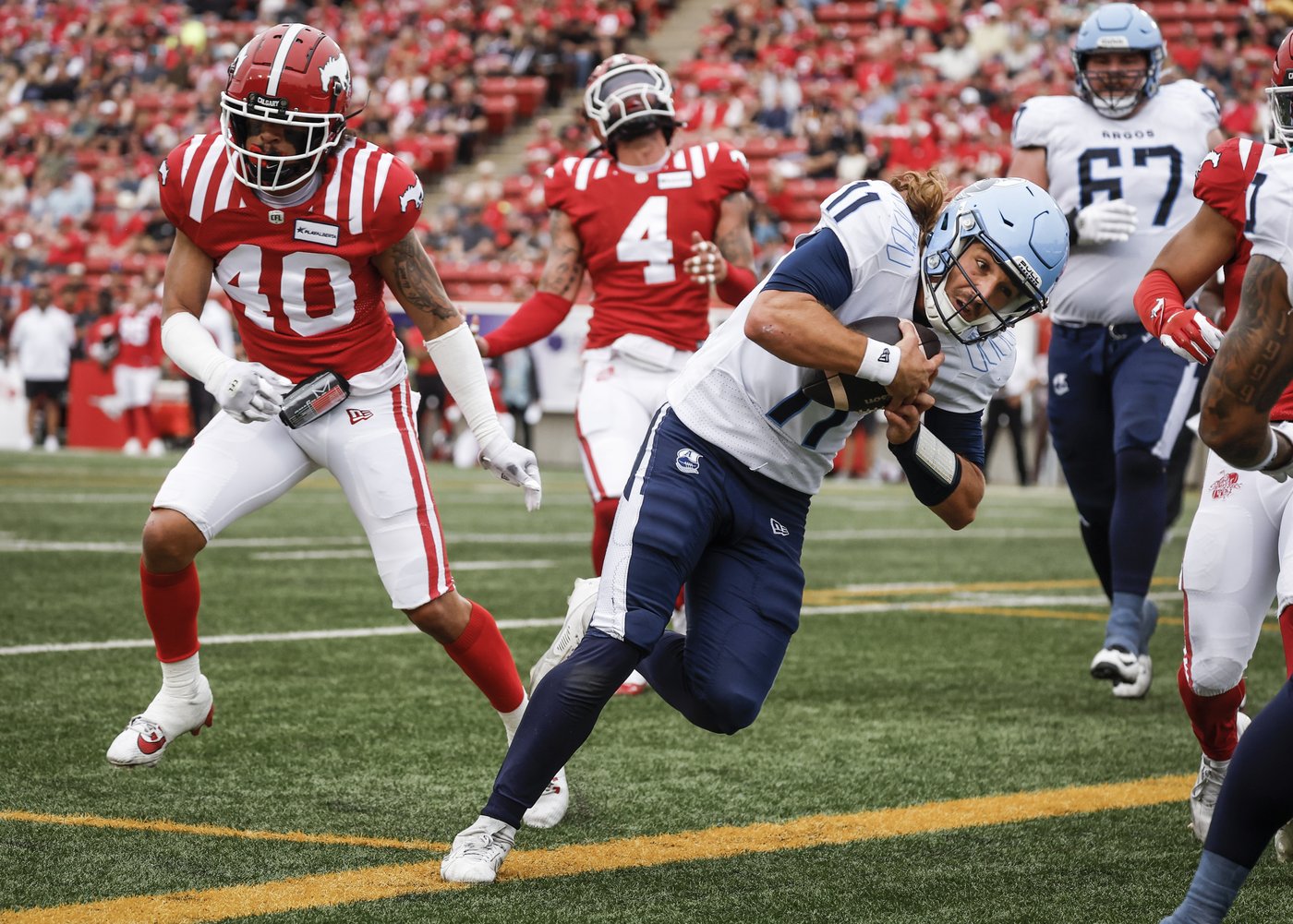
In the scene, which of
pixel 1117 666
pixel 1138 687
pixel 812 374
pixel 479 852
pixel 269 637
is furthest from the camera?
pixel 269 637

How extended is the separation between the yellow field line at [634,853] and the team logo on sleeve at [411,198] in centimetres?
144

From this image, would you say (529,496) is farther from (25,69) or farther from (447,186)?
(25,69)

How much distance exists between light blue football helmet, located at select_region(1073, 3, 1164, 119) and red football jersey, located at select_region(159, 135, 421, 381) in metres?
2.62

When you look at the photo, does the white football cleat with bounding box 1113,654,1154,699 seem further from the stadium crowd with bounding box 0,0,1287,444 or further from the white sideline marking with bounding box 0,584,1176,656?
the stadium crowd with bounding box 0,0,1287,444

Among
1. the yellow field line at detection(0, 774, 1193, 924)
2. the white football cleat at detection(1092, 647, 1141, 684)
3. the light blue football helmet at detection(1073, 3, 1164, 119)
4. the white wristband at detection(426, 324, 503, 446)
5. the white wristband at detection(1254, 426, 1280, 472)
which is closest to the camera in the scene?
the white wristband at detection(1254, 426, 1280, 472)

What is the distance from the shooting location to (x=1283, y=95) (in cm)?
318

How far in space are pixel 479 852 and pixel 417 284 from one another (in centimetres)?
139

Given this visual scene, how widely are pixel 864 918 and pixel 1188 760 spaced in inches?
71.3

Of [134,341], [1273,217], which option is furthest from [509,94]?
[1273,217]

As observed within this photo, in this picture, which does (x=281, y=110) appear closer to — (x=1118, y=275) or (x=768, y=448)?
(x=768, y=448)

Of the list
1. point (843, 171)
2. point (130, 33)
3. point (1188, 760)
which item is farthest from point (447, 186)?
→ point (1188, 760)

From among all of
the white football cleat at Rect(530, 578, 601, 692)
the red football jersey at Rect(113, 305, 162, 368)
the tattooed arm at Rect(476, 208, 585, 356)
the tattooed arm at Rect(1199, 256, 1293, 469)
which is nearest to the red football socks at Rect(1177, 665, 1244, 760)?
the tattooed arm at Rect(1199, 256, 1293, 469)

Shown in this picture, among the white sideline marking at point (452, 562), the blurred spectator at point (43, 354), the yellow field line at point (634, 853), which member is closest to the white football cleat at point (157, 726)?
the yellow field line at point (634, 853)

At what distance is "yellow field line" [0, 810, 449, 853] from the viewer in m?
3.57
